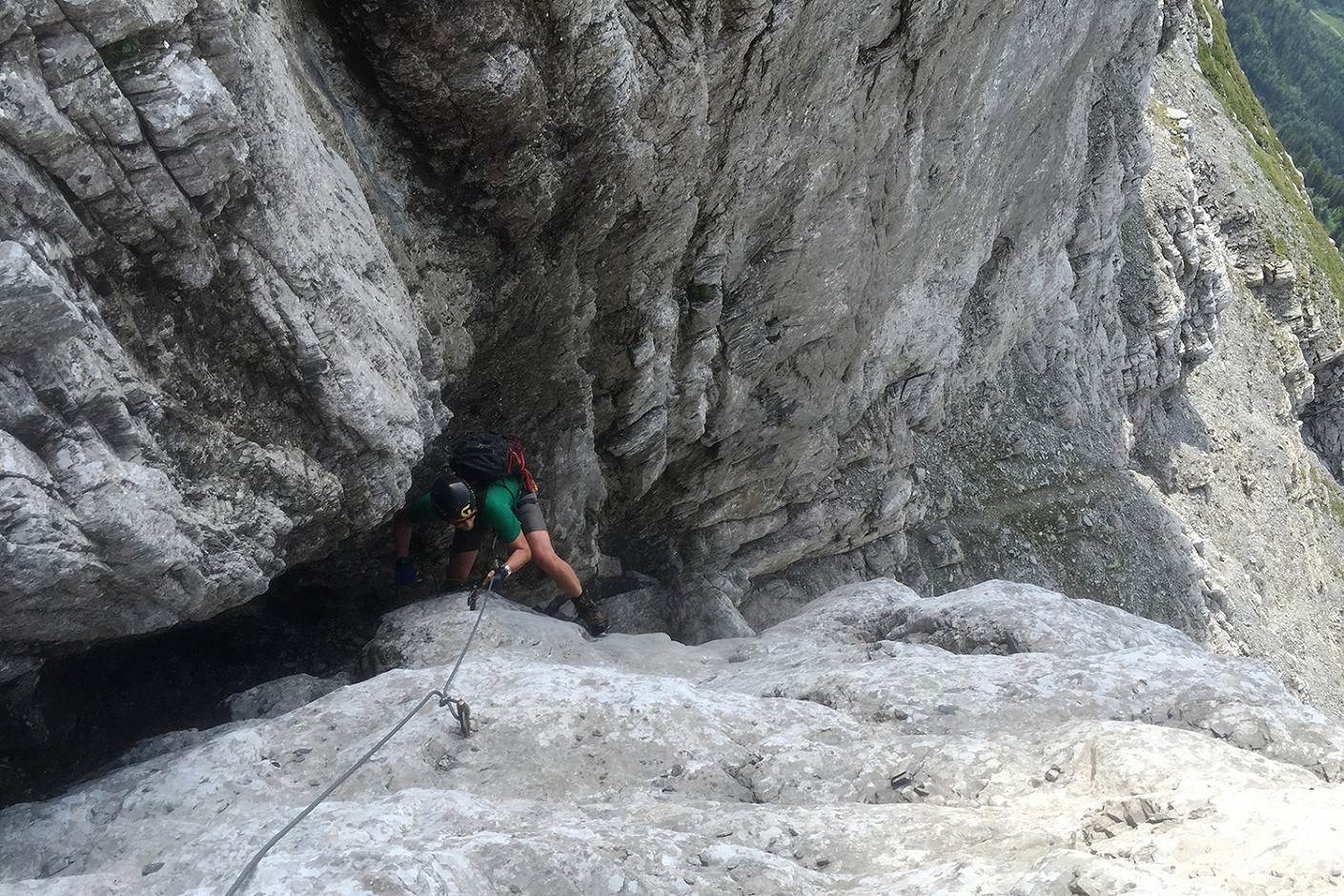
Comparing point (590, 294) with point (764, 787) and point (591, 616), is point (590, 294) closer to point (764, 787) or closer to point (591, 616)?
point (591, 616)

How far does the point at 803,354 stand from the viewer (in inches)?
796

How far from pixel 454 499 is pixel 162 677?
4.66m

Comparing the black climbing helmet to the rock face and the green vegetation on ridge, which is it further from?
the green vegetation on ridge

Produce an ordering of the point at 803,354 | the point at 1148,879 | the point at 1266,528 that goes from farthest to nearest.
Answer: the point at 1266,528, the point at 803,354, the point at 1148,879

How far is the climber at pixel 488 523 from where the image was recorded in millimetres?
13039

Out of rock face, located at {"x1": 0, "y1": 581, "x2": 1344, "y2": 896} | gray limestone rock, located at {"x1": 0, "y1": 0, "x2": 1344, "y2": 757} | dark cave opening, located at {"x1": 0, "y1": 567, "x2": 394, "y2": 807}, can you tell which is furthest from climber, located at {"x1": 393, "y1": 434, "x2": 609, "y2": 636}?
rock face, located at {"x1": 0, "y1": 581, "x2": 1344, "y2": 896}

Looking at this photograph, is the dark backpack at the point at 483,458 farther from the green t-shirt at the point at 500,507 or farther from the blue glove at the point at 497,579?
the blue glove at the point at 497,579

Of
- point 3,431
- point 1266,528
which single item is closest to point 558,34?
point 3,431

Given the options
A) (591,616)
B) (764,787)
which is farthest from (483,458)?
(764,787)

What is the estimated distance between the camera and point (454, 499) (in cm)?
1298

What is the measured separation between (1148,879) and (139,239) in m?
8.75

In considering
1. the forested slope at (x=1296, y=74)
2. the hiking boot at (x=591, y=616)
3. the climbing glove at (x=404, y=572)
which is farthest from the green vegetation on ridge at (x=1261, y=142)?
the forested slope at (x=1296, y=74)

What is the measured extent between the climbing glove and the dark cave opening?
1532mm

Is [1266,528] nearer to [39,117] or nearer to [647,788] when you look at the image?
[647,788]
